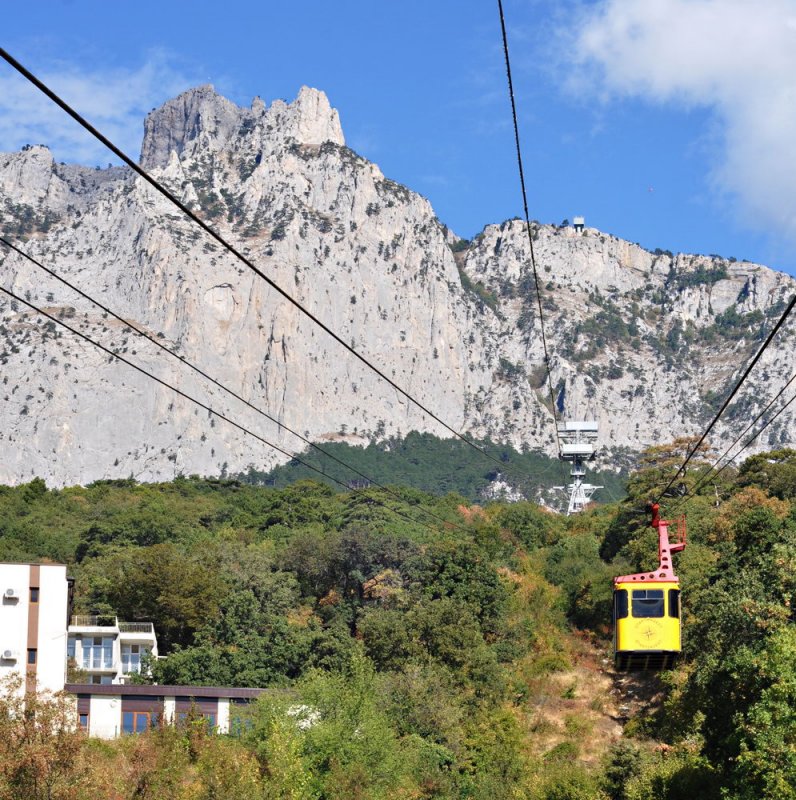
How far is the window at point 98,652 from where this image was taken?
81188 mm

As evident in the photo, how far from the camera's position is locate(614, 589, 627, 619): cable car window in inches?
1681

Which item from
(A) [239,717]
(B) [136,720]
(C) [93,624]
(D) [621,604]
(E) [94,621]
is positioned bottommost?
(B) [136,720]

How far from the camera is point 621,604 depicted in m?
42.8

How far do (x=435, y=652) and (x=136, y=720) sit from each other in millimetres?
15388

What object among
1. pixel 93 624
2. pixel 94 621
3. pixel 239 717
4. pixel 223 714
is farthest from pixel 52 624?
pixel 94 621

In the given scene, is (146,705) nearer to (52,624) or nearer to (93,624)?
(52,624)

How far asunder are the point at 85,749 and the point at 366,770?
13.1 m

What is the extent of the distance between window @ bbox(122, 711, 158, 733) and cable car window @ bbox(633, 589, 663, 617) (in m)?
33.8

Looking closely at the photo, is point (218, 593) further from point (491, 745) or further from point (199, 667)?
point (491, 745)

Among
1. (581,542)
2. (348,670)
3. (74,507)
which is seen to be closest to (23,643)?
(348,670)

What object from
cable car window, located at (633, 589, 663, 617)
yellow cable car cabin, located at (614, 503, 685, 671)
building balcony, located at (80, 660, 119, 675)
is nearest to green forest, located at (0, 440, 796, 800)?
building balcony, located at (80, 660, 119, 675)

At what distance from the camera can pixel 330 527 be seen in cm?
12662

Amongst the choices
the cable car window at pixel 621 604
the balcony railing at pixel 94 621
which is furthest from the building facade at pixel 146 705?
the cable car window at pixel 621 604

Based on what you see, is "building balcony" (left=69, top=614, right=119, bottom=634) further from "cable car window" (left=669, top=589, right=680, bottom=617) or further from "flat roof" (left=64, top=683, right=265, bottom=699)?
"cable car window" (left=669, top=589, right=680, bottom=617)
